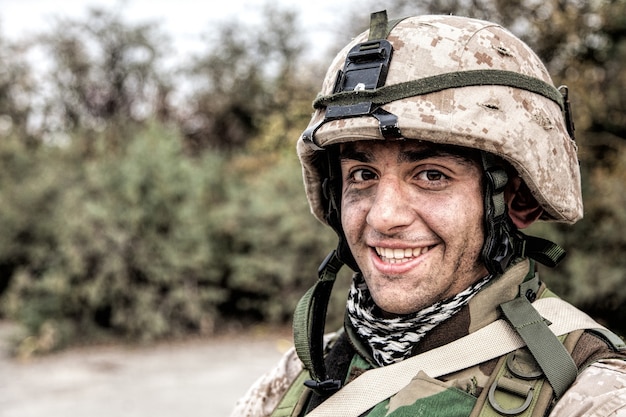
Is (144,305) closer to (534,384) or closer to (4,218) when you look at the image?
(4,218)

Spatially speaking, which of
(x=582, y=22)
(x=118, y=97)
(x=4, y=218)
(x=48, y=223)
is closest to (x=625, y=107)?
(x=582, y=22)

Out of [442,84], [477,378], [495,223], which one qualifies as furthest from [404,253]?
[442,84]

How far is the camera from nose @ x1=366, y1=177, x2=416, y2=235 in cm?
184

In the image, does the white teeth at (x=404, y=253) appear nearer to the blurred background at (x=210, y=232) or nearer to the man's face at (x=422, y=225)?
the man's face at (x=422, y=225)

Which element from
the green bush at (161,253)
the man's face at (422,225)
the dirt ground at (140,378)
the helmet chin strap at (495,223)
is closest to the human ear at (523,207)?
the helmet chin strap at (495,223)

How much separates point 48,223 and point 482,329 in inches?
394

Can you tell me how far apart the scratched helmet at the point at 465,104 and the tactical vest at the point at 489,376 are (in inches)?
4.3

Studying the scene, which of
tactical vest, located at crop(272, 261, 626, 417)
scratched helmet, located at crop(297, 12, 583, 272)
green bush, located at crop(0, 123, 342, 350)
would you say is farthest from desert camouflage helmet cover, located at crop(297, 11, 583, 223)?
green bush, located at crop(0, 123, 342, 350)

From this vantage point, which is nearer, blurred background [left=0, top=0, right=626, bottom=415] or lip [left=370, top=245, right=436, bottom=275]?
lip [left=370, top=245, right=436, bottom=275]

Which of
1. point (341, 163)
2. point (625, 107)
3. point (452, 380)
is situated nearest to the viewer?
point (452, 380)

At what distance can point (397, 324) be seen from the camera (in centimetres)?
192

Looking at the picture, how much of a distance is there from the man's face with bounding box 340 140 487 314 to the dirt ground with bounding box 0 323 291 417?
4.99 m

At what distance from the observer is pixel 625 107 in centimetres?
879

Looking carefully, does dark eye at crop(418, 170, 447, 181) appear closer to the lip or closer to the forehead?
the forehead
